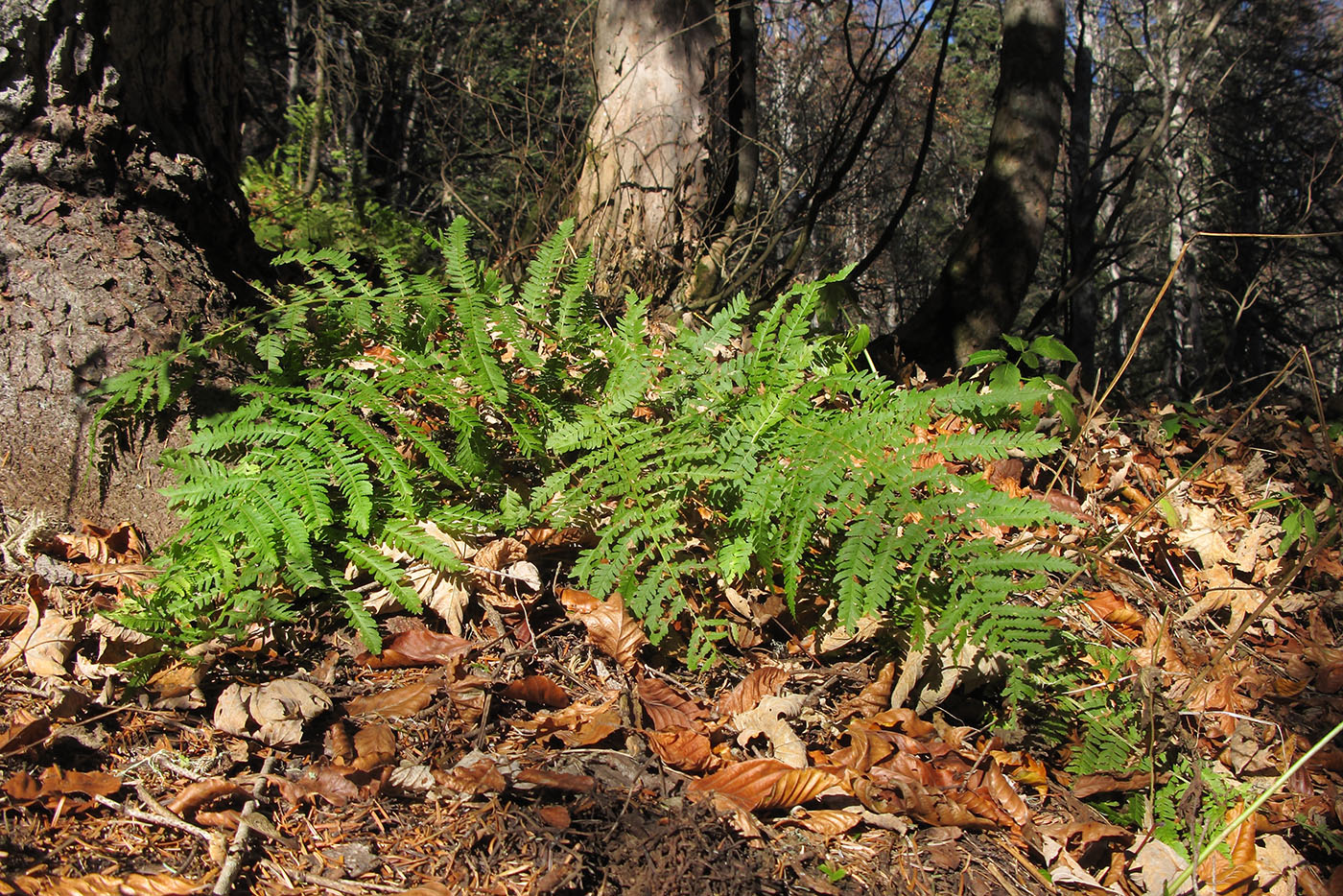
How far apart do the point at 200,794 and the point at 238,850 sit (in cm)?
17

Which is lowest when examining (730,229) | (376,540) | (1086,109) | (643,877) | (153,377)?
(643,877)

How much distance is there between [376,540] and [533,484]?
0.59m

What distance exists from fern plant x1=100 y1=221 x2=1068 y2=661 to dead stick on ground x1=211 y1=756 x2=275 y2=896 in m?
0.39

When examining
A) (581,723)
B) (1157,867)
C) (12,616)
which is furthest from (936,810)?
(12,616)

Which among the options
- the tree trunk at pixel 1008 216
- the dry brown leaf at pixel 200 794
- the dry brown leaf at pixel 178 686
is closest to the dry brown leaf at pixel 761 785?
the dry brown leaf at pixel 200 794

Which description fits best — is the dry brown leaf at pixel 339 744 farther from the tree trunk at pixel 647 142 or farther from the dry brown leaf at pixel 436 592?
the tree trunk at pixel 647 142

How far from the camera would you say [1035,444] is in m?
2.12

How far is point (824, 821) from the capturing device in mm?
1886

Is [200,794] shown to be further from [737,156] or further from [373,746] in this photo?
[737,156]

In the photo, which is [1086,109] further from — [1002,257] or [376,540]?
[376,540]

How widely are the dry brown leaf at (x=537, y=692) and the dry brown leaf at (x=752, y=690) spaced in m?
0.42

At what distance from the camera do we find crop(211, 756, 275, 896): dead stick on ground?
1524 millimetres

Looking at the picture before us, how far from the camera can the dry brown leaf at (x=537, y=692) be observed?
2.10m

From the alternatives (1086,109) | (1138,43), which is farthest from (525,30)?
(1138,43)
